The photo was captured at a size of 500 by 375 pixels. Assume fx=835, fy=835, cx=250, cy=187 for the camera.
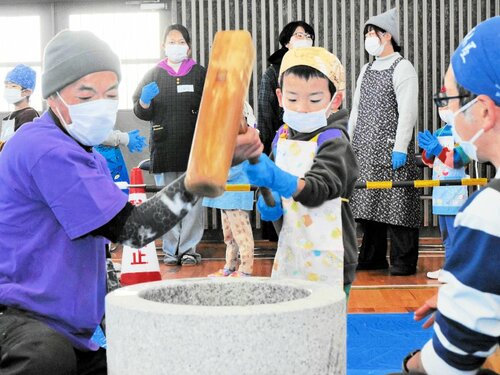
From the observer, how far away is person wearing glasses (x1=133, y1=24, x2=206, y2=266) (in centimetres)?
634

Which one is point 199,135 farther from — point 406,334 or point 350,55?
point 350,55

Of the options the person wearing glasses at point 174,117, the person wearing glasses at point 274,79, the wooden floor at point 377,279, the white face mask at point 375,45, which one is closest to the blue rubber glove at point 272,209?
the wooden floor at point 377,279

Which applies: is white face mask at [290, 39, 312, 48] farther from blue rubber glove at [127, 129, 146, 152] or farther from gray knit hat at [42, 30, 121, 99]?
gray knit hat at [42, 30, 121, 99]

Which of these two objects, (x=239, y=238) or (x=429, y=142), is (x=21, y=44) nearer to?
(x=239, y=238)

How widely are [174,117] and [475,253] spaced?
5035 mm

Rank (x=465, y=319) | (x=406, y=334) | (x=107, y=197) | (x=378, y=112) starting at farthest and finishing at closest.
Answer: (x=378, y=112) < (x=406, y=334) < (x=107, y=197) < (x=465, y=319)

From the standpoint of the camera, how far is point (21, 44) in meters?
8.45

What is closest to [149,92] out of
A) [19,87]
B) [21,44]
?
[19,87]

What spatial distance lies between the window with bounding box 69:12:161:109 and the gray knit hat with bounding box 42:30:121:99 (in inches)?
238

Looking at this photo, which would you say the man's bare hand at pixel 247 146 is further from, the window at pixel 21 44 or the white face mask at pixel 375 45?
the window at pixel 21 44

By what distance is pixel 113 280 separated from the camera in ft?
8.18

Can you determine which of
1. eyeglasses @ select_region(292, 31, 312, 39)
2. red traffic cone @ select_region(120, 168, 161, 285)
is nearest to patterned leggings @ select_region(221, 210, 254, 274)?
red traffic cone @ select_region(120, 168, 161, 285)

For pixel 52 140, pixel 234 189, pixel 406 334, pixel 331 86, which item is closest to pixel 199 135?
pixel 52 140

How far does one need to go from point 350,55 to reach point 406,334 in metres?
4.68
